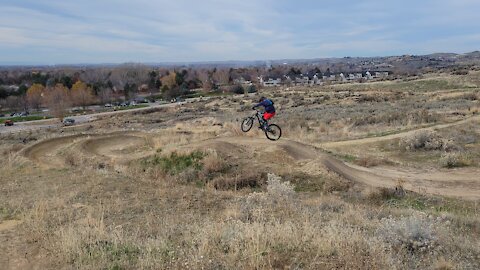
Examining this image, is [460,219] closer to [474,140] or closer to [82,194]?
[82,194]

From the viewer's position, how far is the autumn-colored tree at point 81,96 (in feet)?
326

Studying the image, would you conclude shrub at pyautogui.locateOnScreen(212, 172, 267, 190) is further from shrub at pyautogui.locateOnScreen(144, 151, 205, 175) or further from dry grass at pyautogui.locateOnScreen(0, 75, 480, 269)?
shrub at pyautogui.locateOnScreen(144, 151, 205, 175)

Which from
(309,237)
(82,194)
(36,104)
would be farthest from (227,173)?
(36,104)

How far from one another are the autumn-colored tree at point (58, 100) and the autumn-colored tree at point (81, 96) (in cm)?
269

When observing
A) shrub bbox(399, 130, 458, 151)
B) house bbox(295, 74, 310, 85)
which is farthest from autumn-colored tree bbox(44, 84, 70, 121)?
house bbox(295, 74, 310, 85)

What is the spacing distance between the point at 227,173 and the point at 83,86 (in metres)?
97.0

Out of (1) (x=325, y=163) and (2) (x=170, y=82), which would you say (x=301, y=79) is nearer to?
(2) (x=170, y=82)

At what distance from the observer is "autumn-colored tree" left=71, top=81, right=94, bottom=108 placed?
99.5 m

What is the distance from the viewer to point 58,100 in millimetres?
89000

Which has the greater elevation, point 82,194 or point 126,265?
point 126,265

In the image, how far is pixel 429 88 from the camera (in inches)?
2862

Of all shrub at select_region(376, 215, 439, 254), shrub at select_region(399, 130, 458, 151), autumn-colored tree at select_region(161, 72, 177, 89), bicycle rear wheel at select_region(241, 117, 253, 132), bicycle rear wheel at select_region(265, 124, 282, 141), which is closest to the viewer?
shrub at select_region(376, 215, 439, 254)

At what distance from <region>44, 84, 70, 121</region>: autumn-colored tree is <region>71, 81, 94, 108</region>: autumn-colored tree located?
2692 mm

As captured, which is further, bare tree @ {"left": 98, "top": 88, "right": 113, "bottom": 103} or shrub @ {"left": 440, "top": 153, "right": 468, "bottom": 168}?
bare tree @ {"left": 98, "top": 88, "right": 113, "bottom": 103}
